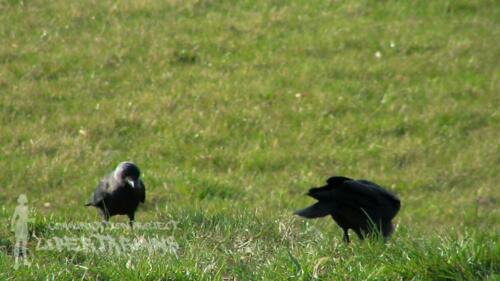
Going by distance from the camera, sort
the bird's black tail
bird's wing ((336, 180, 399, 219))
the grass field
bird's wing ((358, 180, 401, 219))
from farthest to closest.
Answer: the grass field
bird's wing ((358, 180, 401, 219))
bird's wing ((336, 180, 399, 219))
the bird's black tail

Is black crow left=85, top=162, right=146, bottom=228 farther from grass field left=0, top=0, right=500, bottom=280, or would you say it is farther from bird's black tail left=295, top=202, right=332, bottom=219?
bird's black tail left=295, top=202, right=332, bottom=219

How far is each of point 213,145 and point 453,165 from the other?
114 inches

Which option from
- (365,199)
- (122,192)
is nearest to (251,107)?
(122,192)

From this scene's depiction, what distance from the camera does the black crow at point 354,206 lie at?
257 inches

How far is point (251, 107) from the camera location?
12656 millimetres

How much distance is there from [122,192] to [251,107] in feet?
16.3

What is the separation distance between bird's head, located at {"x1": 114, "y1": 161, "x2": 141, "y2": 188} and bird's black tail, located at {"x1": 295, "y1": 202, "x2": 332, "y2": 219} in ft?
6.25

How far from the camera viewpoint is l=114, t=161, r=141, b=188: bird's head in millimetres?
7910

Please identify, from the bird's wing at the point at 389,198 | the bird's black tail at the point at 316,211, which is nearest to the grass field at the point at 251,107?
the bird's wing at the point at 389,198

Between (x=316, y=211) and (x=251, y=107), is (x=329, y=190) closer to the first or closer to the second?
(x=316, y=211)

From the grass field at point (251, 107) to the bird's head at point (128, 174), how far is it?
1.38 feet

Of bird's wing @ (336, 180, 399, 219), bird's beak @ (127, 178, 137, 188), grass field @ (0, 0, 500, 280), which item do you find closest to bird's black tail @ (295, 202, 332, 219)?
bird's wing @ (336, 180, 399, 219)

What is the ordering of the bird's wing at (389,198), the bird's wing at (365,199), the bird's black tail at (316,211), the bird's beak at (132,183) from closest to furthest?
the bird's black tail at (316,211) < the bird's wing at (365,199) < the bird's wing at (389,198) < the bird's beak at (132,183)

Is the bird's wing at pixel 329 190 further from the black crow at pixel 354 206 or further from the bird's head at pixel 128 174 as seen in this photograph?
the bird's head at pixel 128 174
